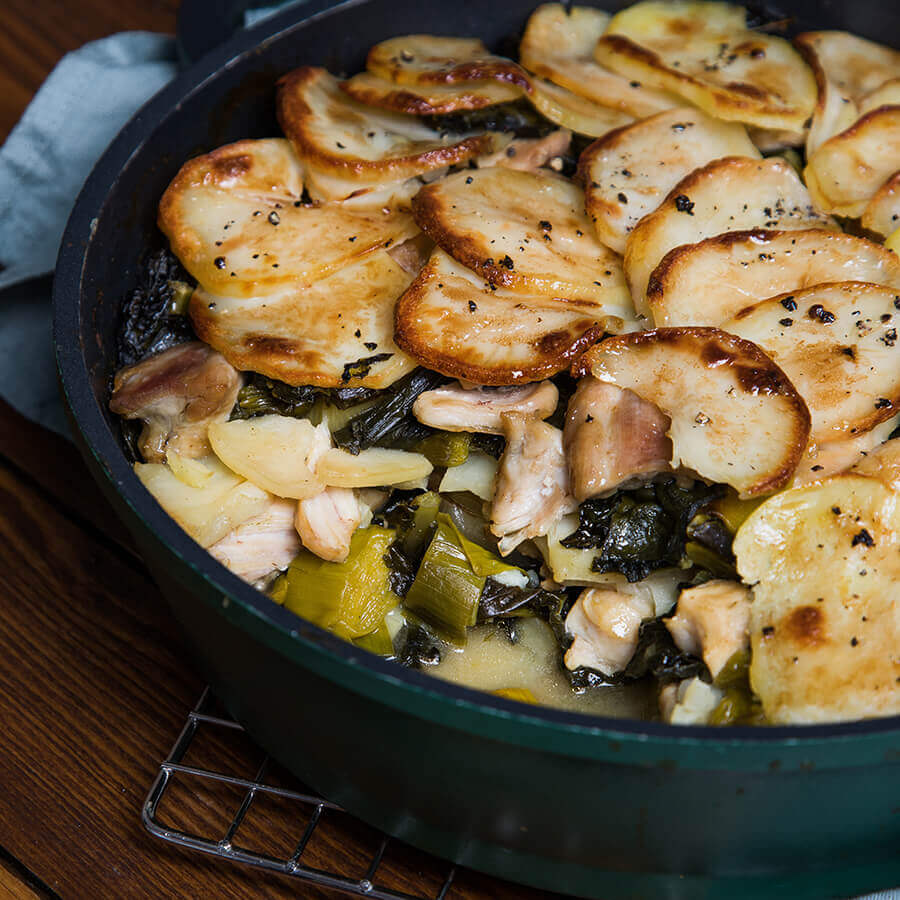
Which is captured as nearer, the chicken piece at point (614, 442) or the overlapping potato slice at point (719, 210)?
the chicken piece at point (614, 442)

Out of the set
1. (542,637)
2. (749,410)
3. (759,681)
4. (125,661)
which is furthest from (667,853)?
(125,661)

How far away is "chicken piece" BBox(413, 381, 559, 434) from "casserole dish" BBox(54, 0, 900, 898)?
0.60 meters

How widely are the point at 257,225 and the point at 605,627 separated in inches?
46.3

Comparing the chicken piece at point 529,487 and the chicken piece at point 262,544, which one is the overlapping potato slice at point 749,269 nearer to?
the chicken piece at point 529,487

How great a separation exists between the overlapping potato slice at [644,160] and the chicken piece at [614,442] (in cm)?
45

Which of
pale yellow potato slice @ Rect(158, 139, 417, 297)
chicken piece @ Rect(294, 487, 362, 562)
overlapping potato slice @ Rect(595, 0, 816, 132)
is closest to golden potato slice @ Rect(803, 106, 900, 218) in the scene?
overlapping potato slice @ Rect(595, 0, 816, 132)

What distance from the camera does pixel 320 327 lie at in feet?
7.98

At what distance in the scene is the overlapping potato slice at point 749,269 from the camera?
2.34 metres

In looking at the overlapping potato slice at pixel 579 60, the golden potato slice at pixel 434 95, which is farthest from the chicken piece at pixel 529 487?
the overlapping potato slice at pixel 579 60

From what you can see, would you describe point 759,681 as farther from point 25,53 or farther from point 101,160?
point 25,53

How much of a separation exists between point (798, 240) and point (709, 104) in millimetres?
559

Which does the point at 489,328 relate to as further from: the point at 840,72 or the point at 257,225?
the point at 840,72

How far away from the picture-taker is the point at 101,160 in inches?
103

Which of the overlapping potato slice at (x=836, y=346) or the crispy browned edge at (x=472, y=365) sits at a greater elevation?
the crispy browned edge at (x=472, y=365)
